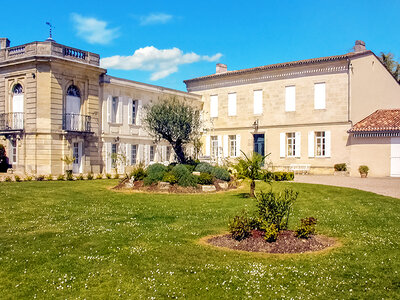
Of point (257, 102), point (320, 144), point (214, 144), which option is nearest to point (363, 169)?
point (320, 144)

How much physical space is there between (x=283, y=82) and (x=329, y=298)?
25346 millimetres

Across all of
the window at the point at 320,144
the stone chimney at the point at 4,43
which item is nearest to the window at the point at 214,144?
the window at the point at 320,144

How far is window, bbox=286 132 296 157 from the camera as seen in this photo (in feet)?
94.4

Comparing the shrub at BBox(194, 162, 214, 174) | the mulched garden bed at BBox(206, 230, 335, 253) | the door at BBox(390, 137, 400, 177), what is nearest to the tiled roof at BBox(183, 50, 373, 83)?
the door at BBox(390, 137, 400, 177)

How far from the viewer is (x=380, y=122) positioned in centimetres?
2583

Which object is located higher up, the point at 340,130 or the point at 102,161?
the point at 340,130

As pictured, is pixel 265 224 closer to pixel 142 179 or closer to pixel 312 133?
pixel 142 179

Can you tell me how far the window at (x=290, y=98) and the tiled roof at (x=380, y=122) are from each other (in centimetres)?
463

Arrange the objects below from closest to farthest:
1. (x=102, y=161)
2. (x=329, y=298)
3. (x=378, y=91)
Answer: (x=329, y=298), (x=102, y=161), (x=378, y=91)

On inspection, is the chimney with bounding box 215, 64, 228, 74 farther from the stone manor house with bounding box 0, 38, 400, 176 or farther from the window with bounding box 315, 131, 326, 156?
the window with bounding box 315, 131, 326, 156

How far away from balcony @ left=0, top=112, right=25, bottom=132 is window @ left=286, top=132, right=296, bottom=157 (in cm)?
1773

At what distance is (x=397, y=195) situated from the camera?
15820 mm

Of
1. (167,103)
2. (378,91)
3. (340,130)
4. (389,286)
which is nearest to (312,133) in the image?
(340,130)

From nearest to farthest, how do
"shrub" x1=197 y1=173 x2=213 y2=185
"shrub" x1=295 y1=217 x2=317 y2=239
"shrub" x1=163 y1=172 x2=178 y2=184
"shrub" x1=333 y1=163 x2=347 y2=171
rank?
"shrub" x1=295 y1=217 x2=317 y2=239, "shrub" x1=163 y1=172 x2=178 y2=184, "shrub" x1=197 y1=173 x2=213 y2=185, "shrub" x1=333 y1=163 x2=347 y2=171
